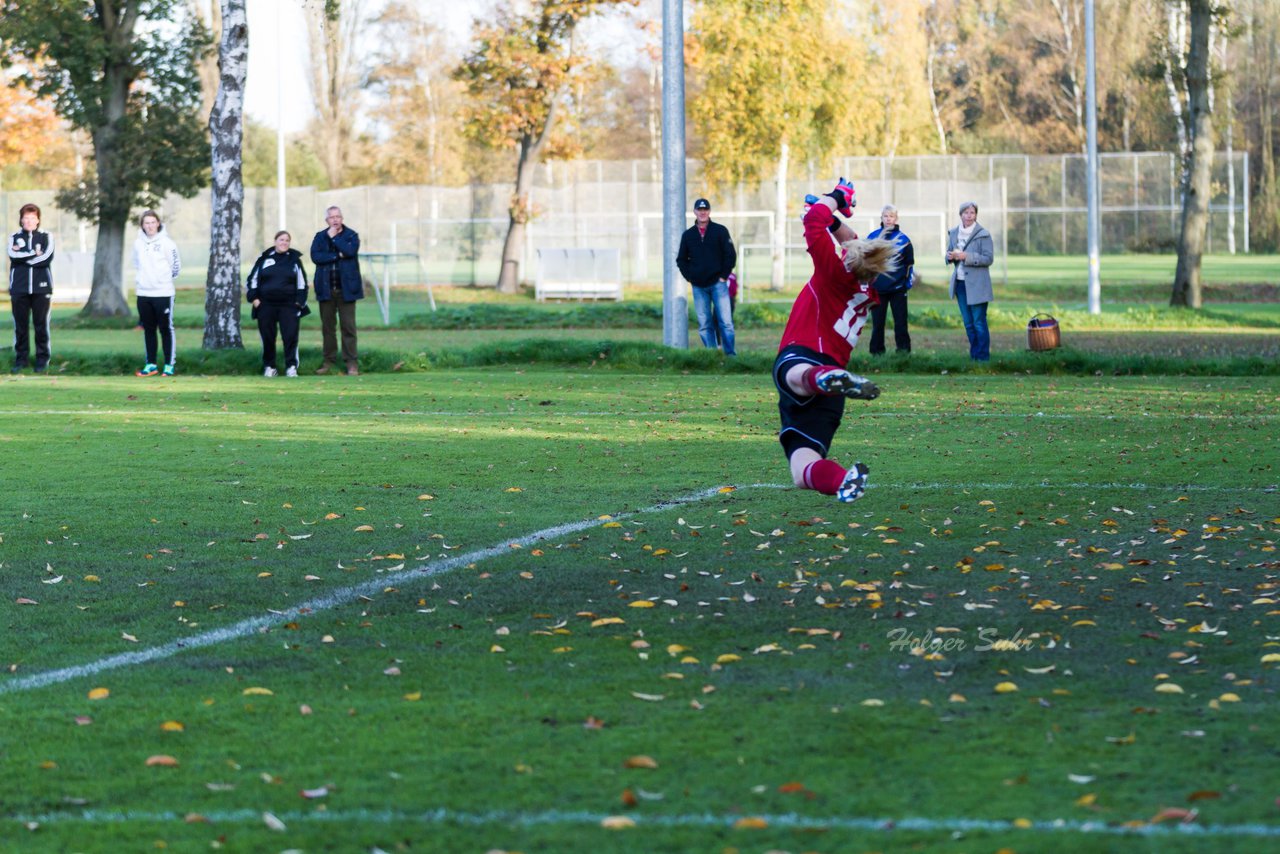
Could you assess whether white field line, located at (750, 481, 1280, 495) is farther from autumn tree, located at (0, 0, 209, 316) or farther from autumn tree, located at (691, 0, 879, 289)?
autumn tree, located at (691, 0, 879, 289)

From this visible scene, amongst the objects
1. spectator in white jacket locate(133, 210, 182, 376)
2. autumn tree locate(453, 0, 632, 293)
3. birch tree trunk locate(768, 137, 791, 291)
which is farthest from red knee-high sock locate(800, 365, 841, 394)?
birch tree trunk locate(768, 137, 791, 291)

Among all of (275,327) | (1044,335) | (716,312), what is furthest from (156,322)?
(1044,335)

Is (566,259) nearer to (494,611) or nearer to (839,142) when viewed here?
(839,142)

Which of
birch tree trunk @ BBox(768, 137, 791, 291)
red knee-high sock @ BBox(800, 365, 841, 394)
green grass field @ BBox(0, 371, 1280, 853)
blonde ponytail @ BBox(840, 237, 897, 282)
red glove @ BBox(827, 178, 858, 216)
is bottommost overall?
green grass field @ BBox(0, 371, 1280, 853)

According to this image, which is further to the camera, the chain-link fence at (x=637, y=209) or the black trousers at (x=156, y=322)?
the chain-link fence at (x=637, y=209)

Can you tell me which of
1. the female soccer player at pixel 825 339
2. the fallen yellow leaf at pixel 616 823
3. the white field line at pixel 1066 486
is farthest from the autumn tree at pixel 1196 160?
the fallen yellow leaf at pixel 616 823

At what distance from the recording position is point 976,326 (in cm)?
1981

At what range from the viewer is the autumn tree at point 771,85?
4334cm

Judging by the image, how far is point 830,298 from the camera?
27.8 ft

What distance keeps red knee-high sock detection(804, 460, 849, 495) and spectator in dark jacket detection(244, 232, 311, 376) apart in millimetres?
11972

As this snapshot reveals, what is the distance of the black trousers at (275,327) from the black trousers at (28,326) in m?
3.09

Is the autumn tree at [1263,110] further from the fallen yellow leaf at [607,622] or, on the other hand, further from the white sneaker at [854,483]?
the fallen yellow leaf at [607,622]

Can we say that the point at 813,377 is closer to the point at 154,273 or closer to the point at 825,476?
the point at 825,476

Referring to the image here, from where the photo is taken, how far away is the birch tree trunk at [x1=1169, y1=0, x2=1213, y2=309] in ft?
104
